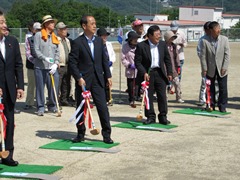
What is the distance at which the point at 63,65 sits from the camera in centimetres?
1327

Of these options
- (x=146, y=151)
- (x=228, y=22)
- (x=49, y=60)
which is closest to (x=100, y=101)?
(x=146, y=151)

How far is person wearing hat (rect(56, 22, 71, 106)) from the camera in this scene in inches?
521

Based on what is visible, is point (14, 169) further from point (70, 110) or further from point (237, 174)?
point (70, 110)

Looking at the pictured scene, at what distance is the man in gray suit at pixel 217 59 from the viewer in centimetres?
1260

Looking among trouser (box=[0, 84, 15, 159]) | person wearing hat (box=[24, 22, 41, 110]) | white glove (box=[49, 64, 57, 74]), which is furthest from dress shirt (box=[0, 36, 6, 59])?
person wearing hat (box=[24, 22, 41, 110])

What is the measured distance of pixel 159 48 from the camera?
1095cm

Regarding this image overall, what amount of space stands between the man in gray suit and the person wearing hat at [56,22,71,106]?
10.1 feet

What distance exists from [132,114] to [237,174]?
5208mm

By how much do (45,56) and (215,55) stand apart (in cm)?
362

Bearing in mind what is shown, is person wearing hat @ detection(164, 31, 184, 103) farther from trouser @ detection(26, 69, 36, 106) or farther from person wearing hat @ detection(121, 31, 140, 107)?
trouser @ detection(26, 69, 36, 106)

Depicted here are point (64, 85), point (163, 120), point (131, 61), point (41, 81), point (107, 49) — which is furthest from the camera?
point (107, 49)

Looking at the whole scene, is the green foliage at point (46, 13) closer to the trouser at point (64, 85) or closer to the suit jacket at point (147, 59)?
A: the trouser at point (64, 85)

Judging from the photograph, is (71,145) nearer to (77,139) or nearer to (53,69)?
(77,139)

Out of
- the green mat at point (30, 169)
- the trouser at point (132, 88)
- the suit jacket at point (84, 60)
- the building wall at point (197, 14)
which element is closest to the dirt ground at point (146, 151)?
the green mat at point (30, 169)
